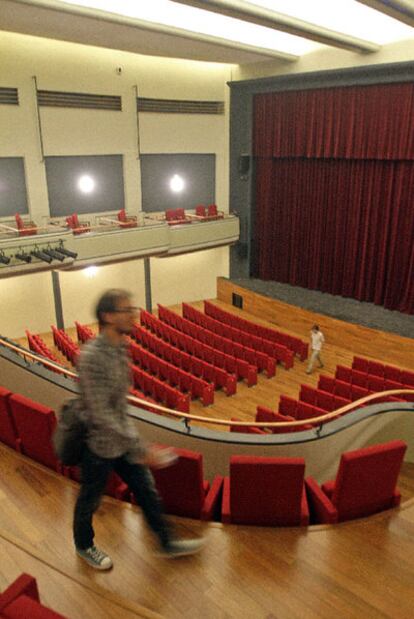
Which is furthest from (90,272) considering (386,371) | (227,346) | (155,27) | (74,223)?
(386,371)

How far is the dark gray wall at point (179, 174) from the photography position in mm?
7059

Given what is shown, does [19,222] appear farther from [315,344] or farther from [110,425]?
[110,425]

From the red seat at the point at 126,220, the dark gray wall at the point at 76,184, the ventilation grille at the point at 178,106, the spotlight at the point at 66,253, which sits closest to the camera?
the spotlight at the point at 66,253

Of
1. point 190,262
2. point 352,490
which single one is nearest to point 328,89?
point 190,262

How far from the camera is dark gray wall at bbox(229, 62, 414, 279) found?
6.12 m

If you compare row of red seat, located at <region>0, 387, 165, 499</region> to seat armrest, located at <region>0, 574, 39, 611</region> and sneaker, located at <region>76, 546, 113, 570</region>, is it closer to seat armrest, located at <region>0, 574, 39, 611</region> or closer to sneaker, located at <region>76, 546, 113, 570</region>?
sneaker, located at <region>76, 546, 113, 570</region>

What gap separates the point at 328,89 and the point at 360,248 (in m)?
1.97

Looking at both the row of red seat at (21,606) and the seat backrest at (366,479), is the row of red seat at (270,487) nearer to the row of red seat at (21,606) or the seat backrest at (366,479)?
the seat backrest at (366,479)

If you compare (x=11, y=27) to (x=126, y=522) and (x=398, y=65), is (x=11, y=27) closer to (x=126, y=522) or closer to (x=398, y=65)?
(x=398, y=65)

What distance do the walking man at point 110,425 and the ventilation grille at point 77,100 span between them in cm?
571

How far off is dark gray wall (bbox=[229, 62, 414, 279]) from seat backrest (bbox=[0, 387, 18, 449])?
17.9 ft

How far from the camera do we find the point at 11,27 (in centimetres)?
482

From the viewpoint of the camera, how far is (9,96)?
572cm

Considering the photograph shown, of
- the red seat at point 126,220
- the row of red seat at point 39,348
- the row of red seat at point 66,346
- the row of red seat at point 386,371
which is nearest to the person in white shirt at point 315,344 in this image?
the row of red seat at point 386,371
